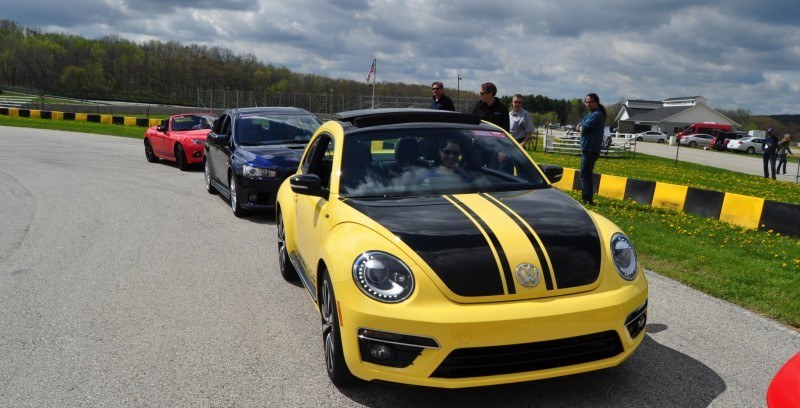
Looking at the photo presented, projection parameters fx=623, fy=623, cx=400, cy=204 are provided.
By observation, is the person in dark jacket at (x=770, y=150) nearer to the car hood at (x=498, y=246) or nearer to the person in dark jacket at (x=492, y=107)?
the person in dark jacket at (x=492, y=107)

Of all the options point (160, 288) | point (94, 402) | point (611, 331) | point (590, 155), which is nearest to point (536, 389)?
point (611, 331)

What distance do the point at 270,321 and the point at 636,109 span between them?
13131 cm

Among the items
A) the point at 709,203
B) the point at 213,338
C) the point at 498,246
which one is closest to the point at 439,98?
the point at 709,203

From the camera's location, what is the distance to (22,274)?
20.1ft

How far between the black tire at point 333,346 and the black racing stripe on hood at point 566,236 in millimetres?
1205

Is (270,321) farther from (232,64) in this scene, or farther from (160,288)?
(232,64)

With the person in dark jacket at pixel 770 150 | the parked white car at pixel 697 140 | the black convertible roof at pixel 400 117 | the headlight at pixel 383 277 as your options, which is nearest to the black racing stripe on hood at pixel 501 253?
the headlight at pixel 383 277

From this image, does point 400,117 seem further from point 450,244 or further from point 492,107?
point 492,107

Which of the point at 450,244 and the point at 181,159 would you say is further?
the point at 181,159

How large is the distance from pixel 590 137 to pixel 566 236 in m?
7.51

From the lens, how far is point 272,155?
9242 mm

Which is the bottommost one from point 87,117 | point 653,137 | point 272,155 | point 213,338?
point 87,117

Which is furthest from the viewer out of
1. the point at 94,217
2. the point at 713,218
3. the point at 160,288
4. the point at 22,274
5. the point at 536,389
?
Result: the point at 713,218

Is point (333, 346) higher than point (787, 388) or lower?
lower
